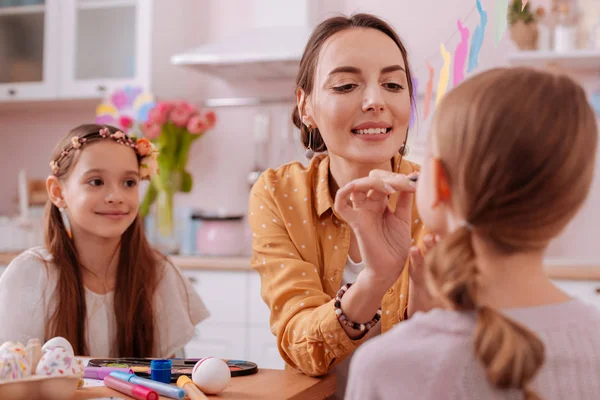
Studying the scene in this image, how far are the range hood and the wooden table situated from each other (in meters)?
2.07

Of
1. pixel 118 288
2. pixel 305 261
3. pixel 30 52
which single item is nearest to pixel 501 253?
pixel 305 261

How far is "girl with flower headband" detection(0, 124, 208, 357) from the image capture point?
5.28 feet

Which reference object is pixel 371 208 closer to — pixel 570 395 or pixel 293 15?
pixel 570 395

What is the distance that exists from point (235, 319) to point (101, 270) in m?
1.32

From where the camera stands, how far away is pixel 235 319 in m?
2.99

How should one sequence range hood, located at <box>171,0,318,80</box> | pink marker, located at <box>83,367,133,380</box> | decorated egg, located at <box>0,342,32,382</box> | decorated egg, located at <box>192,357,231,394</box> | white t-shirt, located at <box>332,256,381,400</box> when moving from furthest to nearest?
range hood, located at <box>171,0,318,80</box>
white t-shirt, located at <box>332,256,381,400</box>
pink marker, located at <box>83,367,133,380</box>
decorated egg, located at <box>192,357,231,394</box>
decorated egg, located at <box>0,342,32,382</box>

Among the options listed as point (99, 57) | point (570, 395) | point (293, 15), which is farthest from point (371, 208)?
point (99, 57)

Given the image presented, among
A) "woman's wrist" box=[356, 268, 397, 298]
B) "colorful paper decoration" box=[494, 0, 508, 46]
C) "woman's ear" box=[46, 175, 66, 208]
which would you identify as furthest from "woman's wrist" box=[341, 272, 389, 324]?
"woman's ear" box=[46, 175, 66, 208]

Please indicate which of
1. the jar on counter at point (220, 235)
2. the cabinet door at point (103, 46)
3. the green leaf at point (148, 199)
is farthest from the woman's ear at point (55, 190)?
the cabinet door at point (103, 46)

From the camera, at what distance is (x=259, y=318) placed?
2961 mm

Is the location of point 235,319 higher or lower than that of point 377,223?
lower

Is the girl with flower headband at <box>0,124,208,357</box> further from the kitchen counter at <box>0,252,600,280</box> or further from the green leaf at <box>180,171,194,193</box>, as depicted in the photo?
the green leaf at <box>180,171,194,193</box>

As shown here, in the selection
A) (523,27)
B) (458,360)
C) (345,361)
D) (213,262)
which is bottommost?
(213,262)

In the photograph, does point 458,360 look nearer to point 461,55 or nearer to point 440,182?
point 440,182
